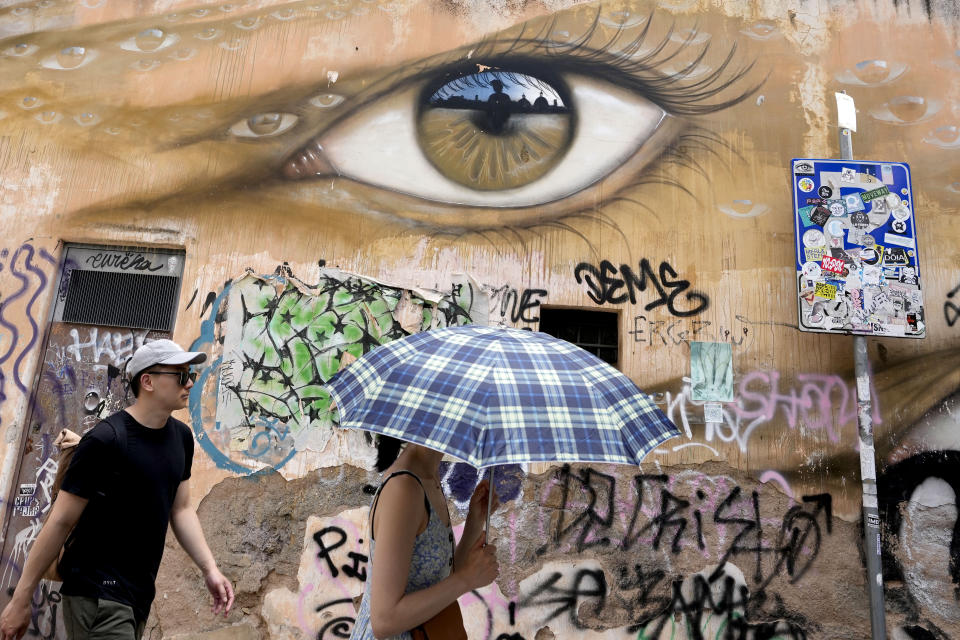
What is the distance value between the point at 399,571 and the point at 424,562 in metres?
0.16

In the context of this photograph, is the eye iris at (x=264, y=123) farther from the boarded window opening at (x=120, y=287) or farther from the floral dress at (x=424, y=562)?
the floral dress at (x=424, y=562)

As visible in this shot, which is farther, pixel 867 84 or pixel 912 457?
pixel 867 84

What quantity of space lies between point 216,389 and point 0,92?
10.4ft

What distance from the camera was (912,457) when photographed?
4699 mm

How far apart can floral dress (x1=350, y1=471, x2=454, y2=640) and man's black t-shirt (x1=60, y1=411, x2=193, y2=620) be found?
3.57ft

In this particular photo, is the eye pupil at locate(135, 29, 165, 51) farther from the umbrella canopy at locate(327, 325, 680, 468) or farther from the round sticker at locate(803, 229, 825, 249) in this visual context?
the round sticker at locate(803, 229, 825, 249)

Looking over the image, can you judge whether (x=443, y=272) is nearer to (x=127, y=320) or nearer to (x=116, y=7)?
(x=127, y=320)

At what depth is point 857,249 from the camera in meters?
4.76

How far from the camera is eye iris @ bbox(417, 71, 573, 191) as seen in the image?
5164 mm

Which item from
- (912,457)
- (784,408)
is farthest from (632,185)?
(912,457)

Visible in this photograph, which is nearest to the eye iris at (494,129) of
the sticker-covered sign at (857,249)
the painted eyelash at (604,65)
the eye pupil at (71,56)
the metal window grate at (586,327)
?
the painted eyelash at (604,65)

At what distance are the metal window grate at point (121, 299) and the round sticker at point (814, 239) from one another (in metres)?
4.57

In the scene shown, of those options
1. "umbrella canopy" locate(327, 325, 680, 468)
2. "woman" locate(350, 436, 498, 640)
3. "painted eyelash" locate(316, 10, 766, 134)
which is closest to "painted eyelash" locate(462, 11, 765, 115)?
"painted eyelash" locate(316, 10, 766, 134)

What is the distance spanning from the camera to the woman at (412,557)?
191cm
